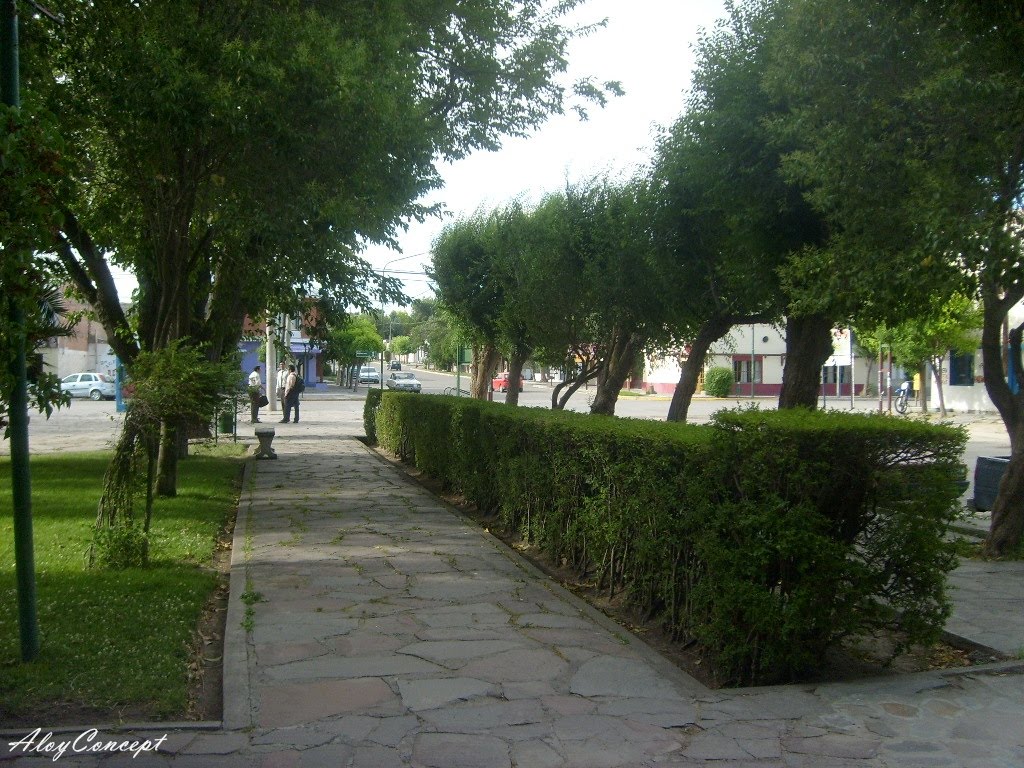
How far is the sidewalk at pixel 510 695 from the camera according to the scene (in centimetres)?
438

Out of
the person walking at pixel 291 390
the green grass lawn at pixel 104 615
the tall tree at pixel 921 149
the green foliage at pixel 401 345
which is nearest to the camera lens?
the green grass lawn at pixel 104 615

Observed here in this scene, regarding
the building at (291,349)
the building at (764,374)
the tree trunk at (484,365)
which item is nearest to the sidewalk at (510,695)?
the building at (291,349)

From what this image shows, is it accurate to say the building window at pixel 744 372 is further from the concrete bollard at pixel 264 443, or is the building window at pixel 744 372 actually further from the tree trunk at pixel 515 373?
→ the concrete bollard at pixel 264 443

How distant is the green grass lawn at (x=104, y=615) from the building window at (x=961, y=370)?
34.3m

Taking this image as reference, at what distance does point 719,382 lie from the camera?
175ft

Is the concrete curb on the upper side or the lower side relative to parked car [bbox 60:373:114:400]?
lower

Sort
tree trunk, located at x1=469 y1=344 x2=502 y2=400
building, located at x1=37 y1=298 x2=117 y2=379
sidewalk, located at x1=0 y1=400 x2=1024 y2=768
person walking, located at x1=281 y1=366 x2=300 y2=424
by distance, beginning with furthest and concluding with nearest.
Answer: building, located at x1=37 y1=298 x2=117 y2=379
person walking, located at x1=281 y1=366 x2=300 y2=424
tree trunk, located at x1=469 y1=344 x2=502 y2=400
sidewalk, located at x1=0 y1=400 x2=1024 y2=768

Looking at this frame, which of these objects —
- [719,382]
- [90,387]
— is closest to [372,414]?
[90,387]

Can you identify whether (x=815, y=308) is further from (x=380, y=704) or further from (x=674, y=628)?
(x=380, y=704)

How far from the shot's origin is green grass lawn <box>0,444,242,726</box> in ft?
16.4

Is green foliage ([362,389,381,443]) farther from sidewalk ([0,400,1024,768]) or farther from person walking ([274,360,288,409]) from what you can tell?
sidewalk ([0,400,1024,768])

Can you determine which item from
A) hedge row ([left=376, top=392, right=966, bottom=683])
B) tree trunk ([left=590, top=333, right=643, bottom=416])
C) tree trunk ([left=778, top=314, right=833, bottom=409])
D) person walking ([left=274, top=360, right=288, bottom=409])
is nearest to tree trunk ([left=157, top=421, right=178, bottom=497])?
tree trunk ([left=590, top=333, right=643, bottom=416])

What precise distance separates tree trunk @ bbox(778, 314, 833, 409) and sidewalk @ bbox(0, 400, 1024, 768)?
Answer: 3731 millimetres

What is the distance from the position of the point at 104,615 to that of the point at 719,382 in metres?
49.2
